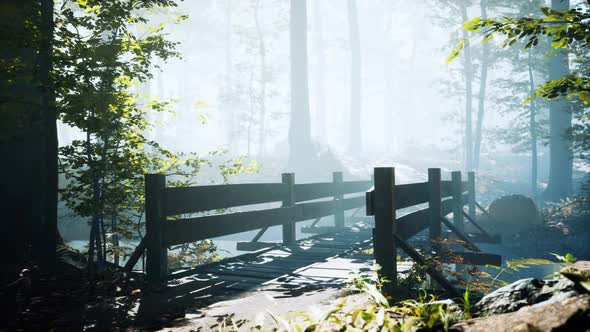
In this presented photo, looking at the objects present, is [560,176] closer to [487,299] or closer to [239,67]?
[487,299]

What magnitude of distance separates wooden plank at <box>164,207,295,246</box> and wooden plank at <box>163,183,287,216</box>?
6.6 inches

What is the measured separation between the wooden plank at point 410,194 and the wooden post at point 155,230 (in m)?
3.22

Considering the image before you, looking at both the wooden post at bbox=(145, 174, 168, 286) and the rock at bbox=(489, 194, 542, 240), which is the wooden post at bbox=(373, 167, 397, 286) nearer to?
the wooden post at bbox=(145, 174, 168, 286)

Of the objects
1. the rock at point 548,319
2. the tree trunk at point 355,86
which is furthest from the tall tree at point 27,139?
the tree trunk at point 355,86

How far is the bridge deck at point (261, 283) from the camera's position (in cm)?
452

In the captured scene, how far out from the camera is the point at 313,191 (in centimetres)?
1086

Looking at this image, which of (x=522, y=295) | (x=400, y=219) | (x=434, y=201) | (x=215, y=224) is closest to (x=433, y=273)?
(x=400, y=219)

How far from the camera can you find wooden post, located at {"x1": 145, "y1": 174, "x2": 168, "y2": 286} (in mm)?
5625

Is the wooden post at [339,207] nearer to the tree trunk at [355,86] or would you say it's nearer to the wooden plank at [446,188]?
the wooden plank at [446,188]

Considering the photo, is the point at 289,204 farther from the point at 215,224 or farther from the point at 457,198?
the point at 457,198

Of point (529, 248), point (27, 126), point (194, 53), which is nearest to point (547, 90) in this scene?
point (27, 126)

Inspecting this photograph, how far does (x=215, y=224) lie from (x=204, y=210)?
0.36 m

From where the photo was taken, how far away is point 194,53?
6531 cm

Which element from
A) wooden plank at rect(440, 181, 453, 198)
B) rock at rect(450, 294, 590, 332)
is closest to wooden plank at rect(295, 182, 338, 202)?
wooden plank at rect(440, 181, 453, 198)
